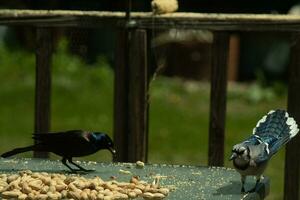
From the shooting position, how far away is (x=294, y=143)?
4.16 m

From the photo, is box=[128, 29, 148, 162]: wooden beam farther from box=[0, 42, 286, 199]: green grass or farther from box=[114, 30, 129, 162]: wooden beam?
box=[0, 42, 286, 199]: green grass

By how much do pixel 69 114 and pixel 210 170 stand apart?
5378 millimetres

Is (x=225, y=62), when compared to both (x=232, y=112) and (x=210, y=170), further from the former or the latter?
(x=232, y=112)

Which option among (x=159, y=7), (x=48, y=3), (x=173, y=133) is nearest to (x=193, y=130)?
(x=173, y=133)

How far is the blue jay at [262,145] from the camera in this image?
10.7ft

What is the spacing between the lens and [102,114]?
894 centimetres

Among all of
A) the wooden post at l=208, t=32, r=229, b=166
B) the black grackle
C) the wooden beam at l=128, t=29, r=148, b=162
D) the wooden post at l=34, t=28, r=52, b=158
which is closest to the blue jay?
the black grackle

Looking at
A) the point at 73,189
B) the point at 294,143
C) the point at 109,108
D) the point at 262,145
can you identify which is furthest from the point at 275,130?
the point at 109,108

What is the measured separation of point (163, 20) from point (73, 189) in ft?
4.96

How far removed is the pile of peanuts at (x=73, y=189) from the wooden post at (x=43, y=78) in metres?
1.22

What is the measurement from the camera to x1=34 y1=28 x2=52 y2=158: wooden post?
14.6ft

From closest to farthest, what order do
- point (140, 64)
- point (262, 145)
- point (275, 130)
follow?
point (262, 145)
point (275, 130)
point (140, 64)

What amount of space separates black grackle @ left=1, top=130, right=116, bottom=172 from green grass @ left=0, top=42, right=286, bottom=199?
3.42 meters

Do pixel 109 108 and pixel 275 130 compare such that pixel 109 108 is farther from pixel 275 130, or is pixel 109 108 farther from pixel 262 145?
pixel 262 145
